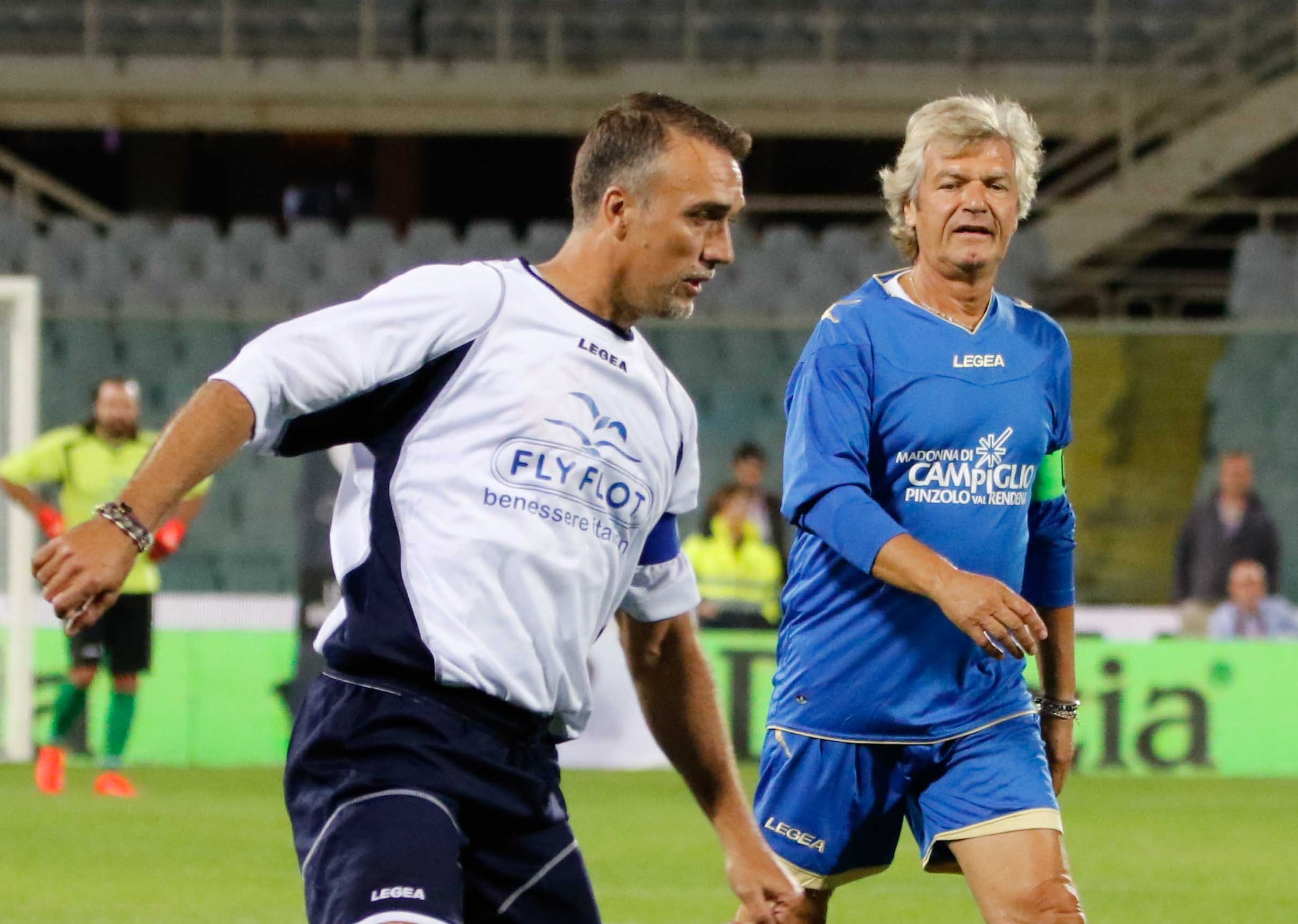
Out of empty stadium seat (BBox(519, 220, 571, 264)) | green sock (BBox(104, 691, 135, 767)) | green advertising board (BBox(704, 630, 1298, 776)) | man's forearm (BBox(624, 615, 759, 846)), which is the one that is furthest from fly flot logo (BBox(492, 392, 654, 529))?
empty stadium seat (BBox(519, 220, 571, 264))

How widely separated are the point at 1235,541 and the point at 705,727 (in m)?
9.89

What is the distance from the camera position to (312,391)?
2.99 m

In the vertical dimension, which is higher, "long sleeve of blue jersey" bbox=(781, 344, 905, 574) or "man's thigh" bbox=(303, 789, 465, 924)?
"long sleeve of blue jersey" bbox=(781, 344, 905, 574)

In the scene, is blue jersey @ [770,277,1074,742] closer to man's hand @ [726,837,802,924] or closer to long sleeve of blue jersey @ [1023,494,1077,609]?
long sleeve of blue jersey @ [1023,494,1077,609]

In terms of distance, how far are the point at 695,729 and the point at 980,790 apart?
88cm

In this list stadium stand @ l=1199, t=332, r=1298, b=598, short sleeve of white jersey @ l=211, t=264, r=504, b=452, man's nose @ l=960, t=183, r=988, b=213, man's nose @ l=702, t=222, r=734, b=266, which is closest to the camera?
short sleeve of white jersey @ l=211, t=264, r=504, b=452

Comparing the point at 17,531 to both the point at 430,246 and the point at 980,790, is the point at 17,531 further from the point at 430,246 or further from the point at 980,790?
the point at 980,790

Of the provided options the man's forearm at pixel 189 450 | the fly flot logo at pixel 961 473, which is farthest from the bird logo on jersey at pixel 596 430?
the fly flot logo at pixel 961 473

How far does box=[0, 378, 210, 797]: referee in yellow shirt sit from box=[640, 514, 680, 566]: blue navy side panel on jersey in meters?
7.33

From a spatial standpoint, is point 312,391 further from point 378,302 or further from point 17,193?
point 17,193

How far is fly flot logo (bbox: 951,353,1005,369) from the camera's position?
13.9ft

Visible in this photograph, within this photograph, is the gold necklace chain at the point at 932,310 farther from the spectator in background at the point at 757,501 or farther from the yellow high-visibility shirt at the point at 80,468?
the spectator in background at the point at 757,501

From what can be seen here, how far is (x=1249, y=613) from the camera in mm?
12609

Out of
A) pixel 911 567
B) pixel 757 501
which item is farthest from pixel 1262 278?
pixel 911 567
